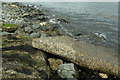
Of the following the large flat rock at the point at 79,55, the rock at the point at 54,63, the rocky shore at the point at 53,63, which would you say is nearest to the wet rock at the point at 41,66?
the rocky shore at the point at 53,63

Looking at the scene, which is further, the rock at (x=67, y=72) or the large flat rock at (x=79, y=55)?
the large flat rock at (x=79, y=55)

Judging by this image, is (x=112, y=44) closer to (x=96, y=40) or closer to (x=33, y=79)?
(x=96, y=40)

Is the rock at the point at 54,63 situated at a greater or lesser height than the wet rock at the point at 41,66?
lesser

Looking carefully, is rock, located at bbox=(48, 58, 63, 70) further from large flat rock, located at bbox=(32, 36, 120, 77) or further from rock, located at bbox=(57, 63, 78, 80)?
rock, located at bbox=(57, 63, 78, 80)

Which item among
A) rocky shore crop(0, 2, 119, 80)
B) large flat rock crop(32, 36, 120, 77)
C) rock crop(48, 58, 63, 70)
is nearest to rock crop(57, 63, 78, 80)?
rocky shore crop(0, 2, 119, 80)

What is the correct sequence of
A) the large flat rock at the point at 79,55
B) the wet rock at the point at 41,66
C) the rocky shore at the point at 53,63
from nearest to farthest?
the rocky shore at the point at 53,63 < the wet rock at the point at 41,66 < the large flat rock at the point at 79,55

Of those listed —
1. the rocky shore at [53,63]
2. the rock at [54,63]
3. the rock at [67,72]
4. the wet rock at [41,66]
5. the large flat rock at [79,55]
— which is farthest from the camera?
the rock at [54,63]

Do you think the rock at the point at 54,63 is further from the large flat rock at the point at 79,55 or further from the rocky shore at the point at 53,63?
the large flat rock at the point at 79,55

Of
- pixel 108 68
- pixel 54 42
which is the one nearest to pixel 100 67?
pixel 108 68

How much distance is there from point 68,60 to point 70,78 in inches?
37.8

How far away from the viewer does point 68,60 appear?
14.5 ft

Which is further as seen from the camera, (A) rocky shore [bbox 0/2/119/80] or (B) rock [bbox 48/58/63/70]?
(B) rock [bbox 48/58/63/70]

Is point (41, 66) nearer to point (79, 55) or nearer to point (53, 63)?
point (53, 63)

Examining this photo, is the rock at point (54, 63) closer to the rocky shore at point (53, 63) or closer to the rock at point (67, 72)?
the rocky shore at point (53, 63)
